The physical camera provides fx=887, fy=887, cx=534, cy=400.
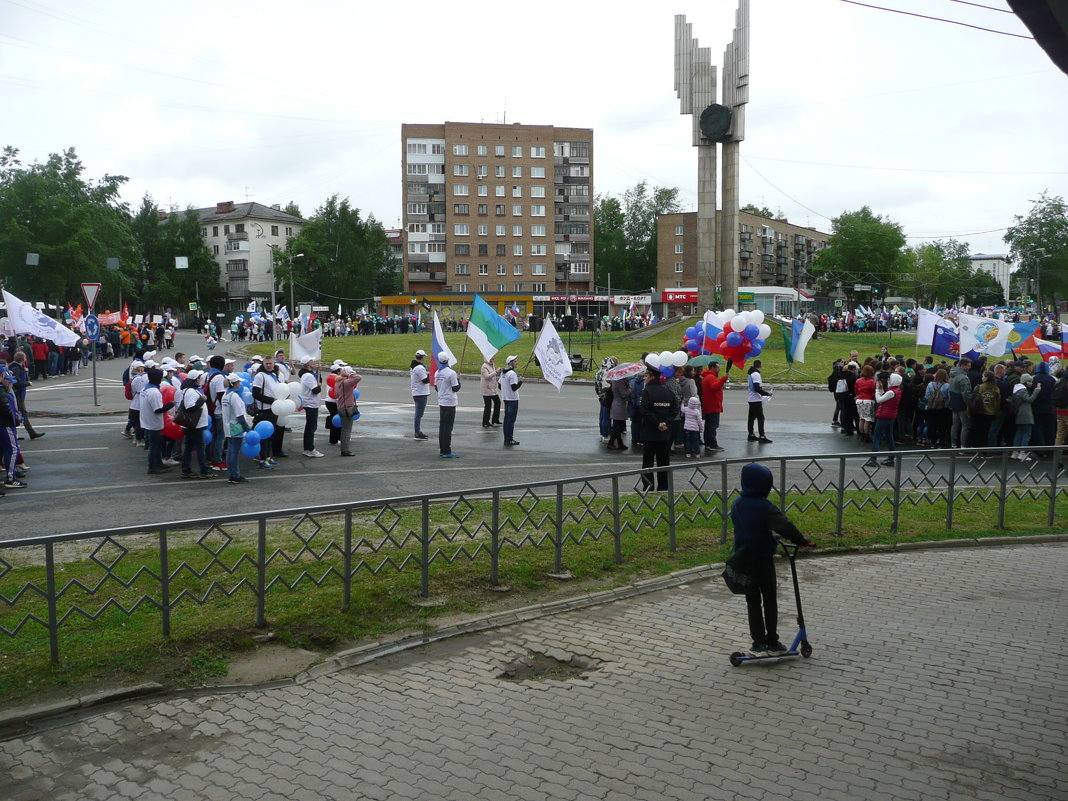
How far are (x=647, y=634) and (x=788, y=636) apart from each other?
1197 millimetres

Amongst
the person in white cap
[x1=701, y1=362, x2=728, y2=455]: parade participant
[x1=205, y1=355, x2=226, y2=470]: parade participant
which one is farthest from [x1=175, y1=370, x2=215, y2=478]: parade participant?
[x1=701, y1=362, x2=728, y2=455]: parade participant

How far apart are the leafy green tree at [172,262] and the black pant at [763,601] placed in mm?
101507

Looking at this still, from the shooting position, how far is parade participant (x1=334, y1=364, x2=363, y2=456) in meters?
16.8

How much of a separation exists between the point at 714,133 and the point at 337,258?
59830 mm

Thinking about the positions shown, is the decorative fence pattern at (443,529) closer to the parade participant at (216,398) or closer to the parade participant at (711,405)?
the parade participant at (711,405)

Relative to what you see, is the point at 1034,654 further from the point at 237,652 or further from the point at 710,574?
the point at 237,652

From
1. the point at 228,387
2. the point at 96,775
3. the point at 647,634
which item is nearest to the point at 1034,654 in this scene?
the point at 647,634

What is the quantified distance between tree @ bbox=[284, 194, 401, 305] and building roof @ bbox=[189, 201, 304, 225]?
49.0 ft

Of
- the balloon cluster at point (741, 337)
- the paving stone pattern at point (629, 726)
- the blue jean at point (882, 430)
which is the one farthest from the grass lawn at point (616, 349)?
the paving stone pattern at point (629, 726)

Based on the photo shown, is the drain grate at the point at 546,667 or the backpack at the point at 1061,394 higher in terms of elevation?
the backpack at the point at 1061,394

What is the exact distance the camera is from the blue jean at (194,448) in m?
14.2

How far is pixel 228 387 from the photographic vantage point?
46.6ft

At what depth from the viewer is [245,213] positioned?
376ft

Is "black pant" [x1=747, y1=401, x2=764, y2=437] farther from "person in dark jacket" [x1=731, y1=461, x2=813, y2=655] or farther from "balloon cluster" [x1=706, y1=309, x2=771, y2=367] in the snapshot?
"person in dark jacket" [x1=731, y1=461, x2=813, y2=655]
